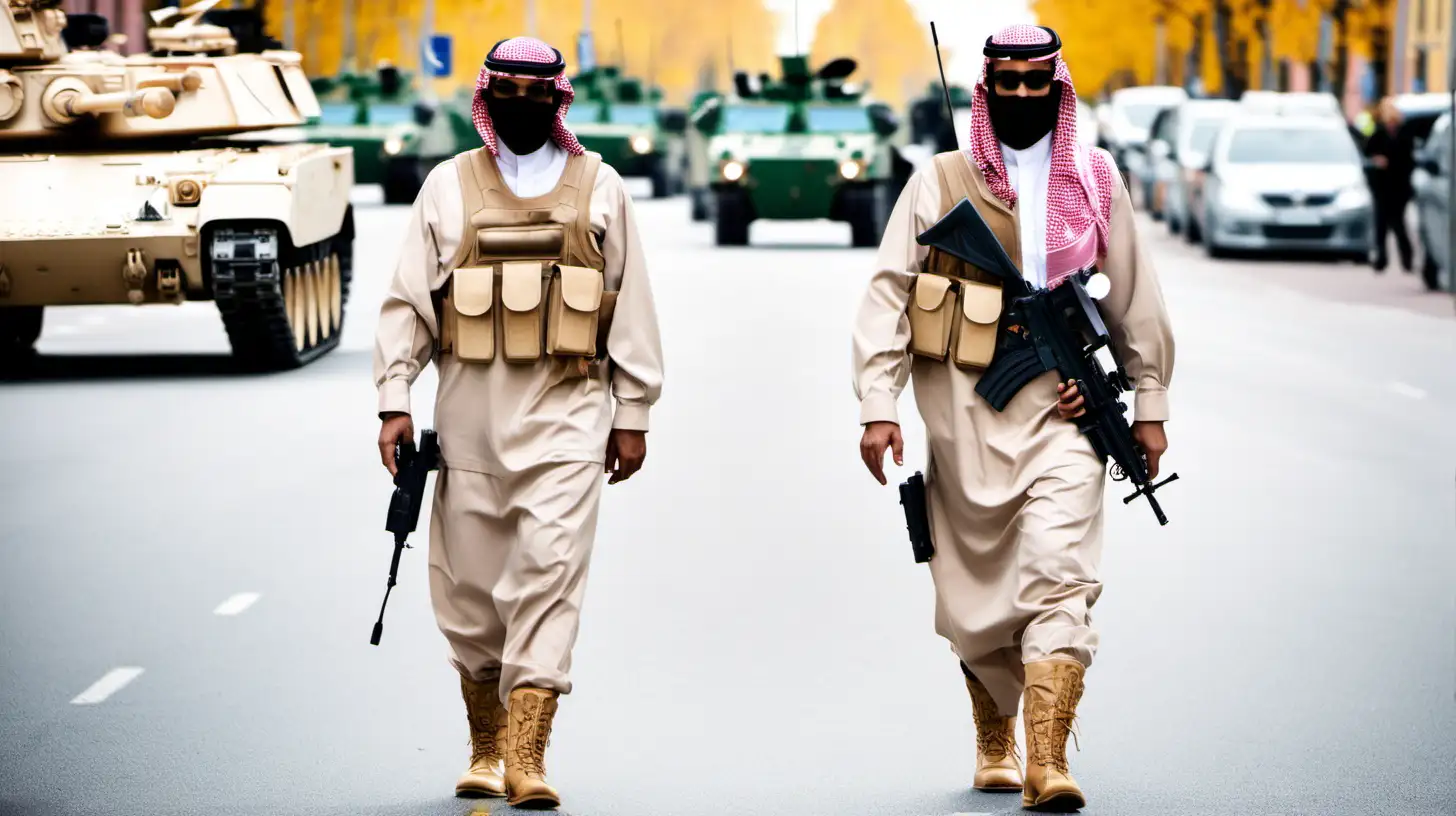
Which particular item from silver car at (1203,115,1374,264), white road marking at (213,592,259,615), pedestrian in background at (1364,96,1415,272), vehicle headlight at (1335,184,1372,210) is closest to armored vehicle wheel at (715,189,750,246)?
silver car at (1203,115,1374,264)

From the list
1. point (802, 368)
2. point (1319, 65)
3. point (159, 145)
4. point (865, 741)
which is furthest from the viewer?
point (1319, 65)

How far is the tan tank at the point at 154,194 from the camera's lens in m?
18.2

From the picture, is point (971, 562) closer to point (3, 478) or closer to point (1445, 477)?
point (1445, 477)

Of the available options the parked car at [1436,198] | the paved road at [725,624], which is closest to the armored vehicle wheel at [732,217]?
the parked car at [1436,198]

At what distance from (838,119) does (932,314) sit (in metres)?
27.5

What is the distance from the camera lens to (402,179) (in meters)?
48.0

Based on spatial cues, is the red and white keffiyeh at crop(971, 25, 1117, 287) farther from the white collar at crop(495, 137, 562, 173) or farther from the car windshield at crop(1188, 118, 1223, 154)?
the car windshield at crop(1188, 118, 1223, 154)

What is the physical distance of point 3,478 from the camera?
13.6 metres

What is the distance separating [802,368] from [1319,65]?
40.5m

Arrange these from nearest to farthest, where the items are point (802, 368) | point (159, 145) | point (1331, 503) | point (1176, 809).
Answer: point (1176, 809) < point (1331, 503) < point (802, 368) < point (159, 145)

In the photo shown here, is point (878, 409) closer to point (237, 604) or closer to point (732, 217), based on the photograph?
point (237, 604)

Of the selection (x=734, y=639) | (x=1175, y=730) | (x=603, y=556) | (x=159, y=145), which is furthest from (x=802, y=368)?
(x=1175, y=730)

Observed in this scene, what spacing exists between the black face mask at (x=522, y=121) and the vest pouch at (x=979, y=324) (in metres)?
1.03

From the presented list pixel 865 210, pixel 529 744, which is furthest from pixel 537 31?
pixel 529 744
